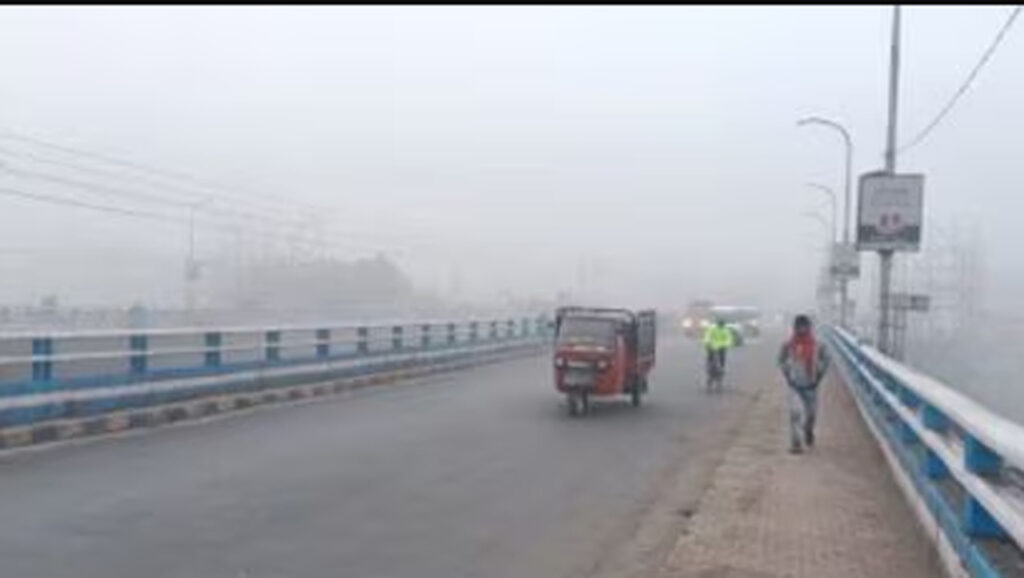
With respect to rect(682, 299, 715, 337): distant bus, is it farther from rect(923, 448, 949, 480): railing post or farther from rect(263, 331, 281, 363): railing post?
rect(923, 448, 949, 480): railing post

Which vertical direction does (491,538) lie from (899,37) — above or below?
below

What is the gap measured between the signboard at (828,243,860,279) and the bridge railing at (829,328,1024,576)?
4292 centimetres

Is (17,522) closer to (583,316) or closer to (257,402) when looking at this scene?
(257,402)

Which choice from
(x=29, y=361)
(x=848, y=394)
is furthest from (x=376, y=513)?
(x=848, y=394)

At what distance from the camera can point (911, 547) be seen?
1227 centimetres

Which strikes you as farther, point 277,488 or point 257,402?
point 257,402

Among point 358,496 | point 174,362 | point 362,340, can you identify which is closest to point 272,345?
point 174,362

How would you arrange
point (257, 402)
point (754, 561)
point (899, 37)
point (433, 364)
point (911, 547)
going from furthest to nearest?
point (433, 364), point (899, 37), point (257, 402), point (911, 547), point (754, 561)

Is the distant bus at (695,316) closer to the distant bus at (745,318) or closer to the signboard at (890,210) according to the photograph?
the distant bus at (745,318)

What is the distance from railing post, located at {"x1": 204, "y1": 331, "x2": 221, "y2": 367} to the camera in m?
24.8

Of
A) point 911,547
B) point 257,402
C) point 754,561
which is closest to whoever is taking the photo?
point 754,561

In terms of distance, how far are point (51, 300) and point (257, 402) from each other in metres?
16.9

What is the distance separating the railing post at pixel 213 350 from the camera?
24.8m

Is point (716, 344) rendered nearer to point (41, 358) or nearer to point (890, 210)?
point (890, 210)
